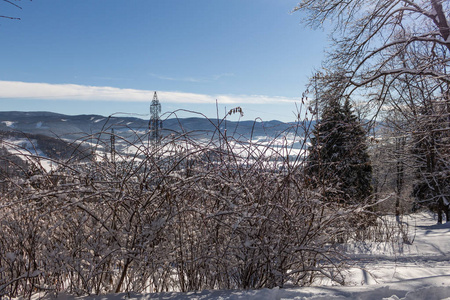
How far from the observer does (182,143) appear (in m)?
3.20

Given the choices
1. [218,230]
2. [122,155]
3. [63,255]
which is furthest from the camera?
[122,155]

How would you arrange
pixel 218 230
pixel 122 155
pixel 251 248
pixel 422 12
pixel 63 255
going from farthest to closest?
pixel 422 12 < pixel 122 155 < pixel 218 230 < pixel 251 248 < pixel 63 255

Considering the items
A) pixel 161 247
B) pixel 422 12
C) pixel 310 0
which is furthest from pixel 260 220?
pixel 422 12

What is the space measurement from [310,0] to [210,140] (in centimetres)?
850


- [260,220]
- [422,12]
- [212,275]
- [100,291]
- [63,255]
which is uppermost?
[422,12]

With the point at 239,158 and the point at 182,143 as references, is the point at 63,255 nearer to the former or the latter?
the point at 182,143

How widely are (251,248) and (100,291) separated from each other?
137 centimetres

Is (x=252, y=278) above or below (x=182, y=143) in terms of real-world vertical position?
below

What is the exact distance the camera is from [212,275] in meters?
2.87

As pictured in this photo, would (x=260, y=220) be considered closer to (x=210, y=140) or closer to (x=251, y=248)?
(x=251, y=248)

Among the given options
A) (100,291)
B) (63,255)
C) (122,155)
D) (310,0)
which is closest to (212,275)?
(100,291)

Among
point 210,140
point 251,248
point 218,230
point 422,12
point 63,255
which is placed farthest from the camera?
point 422,12

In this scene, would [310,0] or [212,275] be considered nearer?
[212,275]

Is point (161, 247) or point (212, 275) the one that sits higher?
point (161, 247)
